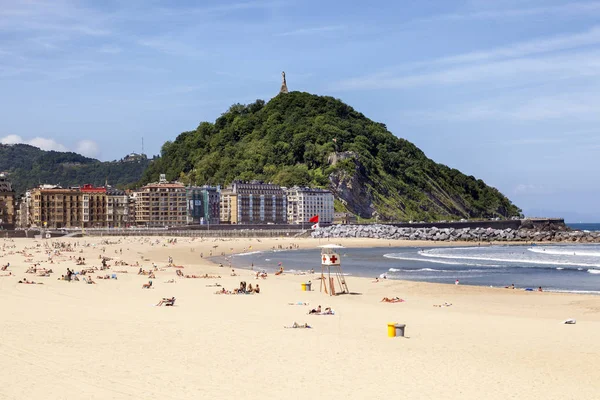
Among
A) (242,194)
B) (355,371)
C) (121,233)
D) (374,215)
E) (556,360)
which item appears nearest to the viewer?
(355,371)

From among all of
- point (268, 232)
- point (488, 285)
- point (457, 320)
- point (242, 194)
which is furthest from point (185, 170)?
point (457, 320)

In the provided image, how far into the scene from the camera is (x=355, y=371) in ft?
46.1

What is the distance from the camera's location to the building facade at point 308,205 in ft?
470

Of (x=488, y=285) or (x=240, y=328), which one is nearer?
(x=240, y=328)

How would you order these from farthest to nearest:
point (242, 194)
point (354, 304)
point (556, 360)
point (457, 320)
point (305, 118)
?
point (305, 118) → point (242, 194) → point (354, 304) → point (457, 320) → point (556, 360)

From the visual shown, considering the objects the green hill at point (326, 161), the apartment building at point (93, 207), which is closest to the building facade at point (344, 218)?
the green hill at point (326, 161)

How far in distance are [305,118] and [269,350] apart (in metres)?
172

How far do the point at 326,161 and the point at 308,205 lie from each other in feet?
78.9

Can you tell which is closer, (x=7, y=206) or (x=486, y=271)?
(x=486, y=271)

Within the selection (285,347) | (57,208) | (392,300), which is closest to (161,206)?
(57,208)

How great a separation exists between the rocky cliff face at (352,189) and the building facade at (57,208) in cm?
5178

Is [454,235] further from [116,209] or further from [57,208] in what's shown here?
[57,208]

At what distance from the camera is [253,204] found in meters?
143

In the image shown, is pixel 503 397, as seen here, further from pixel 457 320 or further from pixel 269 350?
pixel 457 320
